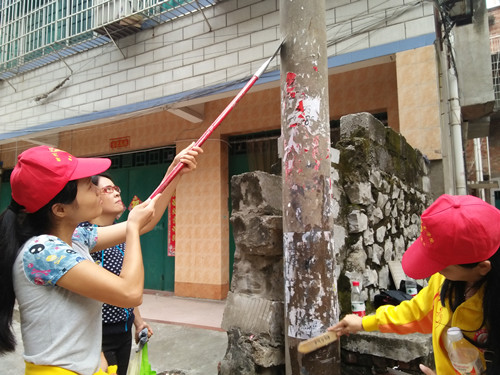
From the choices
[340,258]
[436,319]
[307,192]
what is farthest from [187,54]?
[436,319]

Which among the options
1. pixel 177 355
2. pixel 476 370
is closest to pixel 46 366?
pixel 476 370

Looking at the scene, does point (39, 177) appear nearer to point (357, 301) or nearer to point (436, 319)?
point (436, 319)

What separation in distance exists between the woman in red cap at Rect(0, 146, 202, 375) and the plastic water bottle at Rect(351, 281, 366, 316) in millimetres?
2045

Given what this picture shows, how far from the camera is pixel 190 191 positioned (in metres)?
7.37

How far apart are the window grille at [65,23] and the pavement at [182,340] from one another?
5196 millimetres

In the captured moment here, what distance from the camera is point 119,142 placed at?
8406 mm

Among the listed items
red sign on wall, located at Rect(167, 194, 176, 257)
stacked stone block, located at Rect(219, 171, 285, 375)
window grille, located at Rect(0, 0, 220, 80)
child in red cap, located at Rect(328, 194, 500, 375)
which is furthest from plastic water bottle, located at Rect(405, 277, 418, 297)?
window grille, located at Rect(0, 0, 220, 80)

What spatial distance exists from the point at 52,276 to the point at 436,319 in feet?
4.75

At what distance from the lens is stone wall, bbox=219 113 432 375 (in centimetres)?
259

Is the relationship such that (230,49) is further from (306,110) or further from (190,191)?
(306,110)

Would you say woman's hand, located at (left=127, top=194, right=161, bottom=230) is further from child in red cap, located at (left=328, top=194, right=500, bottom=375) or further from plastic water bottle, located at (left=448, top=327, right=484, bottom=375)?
plastic water bottle, located at (left=448, top=327, right=484, bottom=375)

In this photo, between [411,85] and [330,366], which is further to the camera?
[411,85]

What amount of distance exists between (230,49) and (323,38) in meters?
4.29

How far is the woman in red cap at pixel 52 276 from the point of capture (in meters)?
1.22
